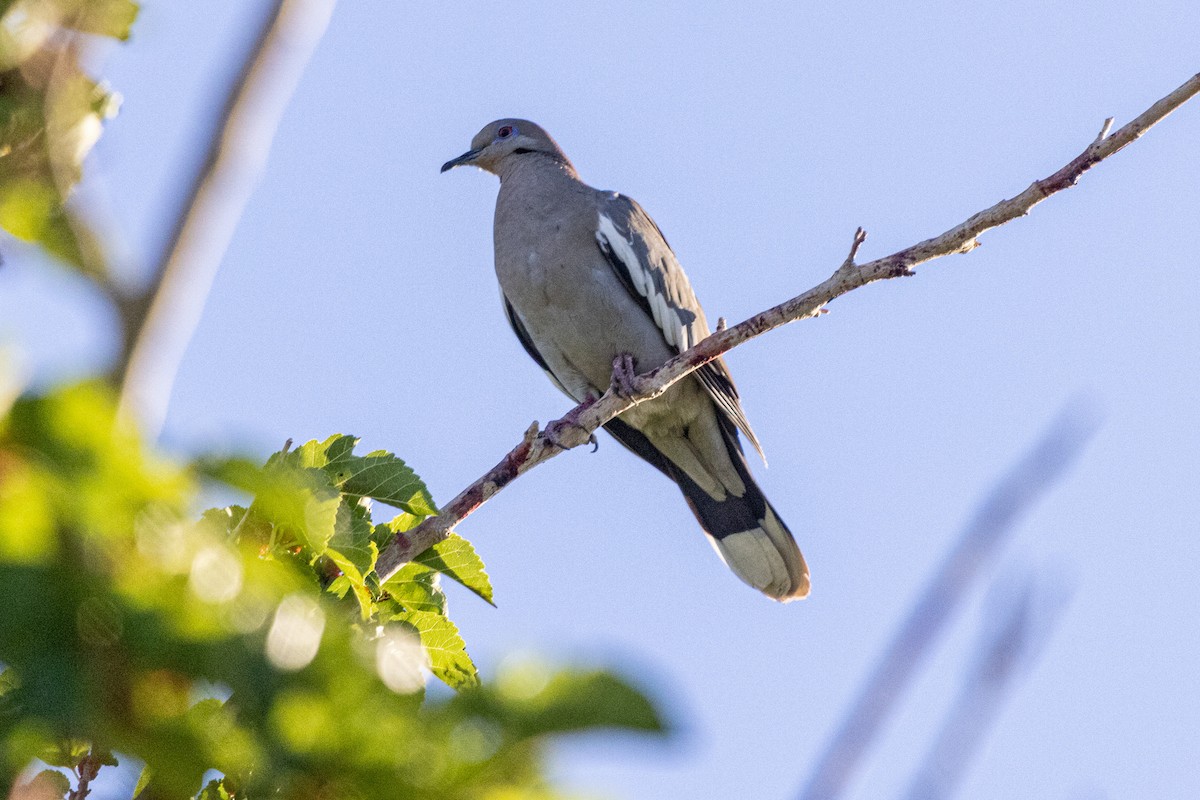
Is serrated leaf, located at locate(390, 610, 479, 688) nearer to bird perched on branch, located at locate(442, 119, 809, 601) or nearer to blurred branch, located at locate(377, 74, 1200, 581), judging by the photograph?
blurred branch, located at locate(377, 74, 1200, 581)

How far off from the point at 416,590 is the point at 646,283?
3.03m

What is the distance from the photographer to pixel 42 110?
1.12 m

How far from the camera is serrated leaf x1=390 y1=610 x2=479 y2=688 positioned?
2.55 m

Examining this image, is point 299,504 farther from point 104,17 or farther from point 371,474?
point 371,474

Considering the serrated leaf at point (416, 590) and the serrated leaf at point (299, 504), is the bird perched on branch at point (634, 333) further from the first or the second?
the serrated leaf at point (299, 504)

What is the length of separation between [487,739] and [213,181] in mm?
429

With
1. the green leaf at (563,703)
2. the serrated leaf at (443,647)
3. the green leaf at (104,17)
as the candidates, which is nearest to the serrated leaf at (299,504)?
the green leaf at (563,703)

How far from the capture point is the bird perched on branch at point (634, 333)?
549cm

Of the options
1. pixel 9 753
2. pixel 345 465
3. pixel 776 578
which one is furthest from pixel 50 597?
pixel 776 578

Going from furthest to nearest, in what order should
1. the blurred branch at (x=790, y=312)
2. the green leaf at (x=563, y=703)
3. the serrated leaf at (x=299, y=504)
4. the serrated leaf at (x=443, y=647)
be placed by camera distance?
the blurred branch at (x=790, y=312) < the serrated leaf at (x=443, y=647) < the serrated leaf at (x=299, y=504) < the green leaf at (x=563, y=703)

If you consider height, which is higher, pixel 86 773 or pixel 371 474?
pixel 371 474

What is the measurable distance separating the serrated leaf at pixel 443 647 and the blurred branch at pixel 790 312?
8.0 inches

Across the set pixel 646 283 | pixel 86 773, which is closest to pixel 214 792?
pixel 86 773

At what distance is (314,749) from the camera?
2.97 ft
